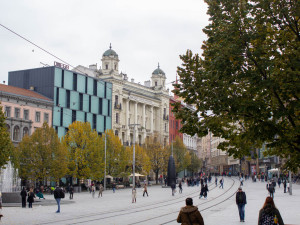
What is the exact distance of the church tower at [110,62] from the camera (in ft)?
293

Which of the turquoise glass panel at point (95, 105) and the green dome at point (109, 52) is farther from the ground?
the green dome at point (109, 52)

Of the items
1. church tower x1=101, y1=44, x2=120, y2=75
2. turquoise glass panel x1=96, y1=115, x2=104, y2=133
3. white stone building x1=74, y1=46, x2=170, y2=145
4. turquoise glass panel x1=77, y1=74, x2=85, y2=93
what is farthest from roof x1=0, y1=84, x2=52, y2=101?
church tower x1=101, y1=44, x2=120, y2=75

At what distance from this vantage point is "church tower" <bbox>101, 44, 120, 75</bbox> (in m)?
89.3

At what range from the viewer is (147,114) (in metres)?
101

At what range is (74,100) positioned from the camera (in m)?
77.8

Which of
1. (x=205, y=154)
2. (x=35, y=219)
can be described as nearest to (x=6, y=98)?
(x=35, y=219)

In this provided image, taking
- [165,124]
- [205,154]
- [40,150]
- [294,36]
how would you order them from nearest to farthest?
[294,36]
[40,150]
[165,124]
[205,154]

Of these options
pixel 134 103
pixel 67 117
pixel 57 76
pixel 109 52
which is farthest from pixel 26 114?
pixel 134 103

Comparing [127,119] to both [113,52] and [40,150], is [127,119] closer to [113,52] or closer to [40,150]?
[113,52]

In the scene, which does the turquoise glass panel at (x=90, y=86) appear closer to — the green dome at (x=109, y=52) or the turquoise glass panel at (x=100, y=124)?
the turquoise glass panel at (x=100, y=124)

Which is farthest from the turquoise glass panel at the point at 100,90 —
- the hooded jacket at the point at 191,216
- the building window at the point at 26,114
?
the hooded jacket at the point at 191,216

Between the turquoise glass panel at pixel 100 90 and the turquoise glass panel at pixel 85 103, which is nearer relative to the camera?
the turquoise glass panel at pixel 85 103

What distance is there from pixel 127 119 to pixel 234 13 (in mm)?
80678

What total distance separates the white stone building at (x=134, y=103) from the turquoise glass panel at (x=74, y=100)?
5278 mm
